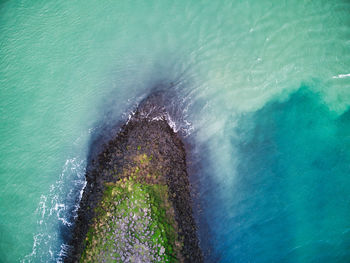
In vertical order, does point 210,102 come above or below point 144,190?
above

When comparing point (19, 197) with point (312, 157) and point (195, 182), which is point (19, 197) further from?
point (312, 157)

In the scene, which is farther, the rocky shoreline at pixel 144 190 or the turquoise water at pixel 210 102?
the turquoise water at pixel 210 102

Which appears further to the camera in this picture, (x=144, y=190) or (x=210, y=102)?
(x=210, y=102)

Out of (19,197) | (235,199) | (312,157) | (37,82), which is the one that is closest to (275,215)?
(235,199)

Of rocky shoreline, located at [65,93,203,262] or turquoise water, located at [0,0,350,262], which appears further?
turquoise water, located at [0,0,350,262]
